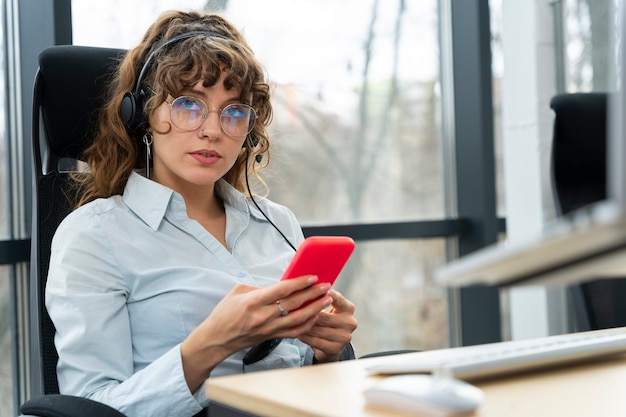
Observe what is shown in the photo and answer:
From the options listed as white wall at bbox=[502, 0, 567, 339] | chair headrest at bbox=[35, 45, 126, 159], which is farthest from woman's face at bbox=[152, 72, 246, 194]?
white wall at bbox=[502, 0, 567, 339]

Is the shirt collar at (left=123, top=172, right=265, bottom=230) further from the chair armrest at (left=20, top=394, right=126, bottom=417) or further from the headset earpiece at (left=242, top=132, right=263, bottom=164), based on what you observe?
the chair armrest at (left=20, top=394, right=126, bottom=417)

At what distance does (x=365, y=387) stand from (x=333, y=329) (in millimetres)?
466

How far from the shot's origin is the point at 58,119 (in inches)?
61.1

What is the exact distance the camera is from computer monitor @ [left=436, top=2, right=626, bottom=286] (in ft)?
1.45

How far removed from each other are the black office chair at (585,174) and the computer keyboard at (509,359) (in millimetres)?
616

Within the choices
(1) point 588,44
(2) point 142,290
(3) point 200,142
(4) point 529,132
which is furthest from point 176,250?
(1) point 588,44

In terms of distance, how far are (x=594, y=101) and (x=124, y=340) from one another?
1.18m

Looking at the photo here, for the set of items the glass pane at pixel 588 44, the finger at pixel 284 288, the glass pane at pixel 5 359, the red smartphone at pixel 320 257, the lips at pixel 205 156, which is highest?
the glass pane at pixel 588 44

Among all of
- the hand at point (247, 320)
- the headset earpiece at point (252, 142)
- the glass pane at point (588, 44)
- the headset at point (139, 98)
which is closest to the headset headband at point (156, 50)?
the headset at point (139, 98)

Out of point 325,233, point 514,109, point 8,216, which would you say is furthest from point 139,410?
point 514,109

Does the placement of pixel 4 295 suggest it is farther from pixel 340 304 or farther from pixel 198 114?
pixel 340 304

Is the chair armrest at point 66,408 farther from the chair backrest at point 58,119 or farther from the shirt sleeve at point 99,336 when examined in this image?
the chair backrest at point 58,119

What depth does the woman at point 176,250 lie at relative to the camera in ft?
4.03

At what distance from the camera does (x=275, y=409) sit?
0.82 meters
